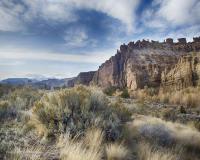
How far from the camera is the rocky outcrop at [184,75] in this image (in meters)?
35.1

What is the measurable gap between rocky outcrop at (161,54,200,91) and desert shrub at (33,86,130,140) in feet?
95.9

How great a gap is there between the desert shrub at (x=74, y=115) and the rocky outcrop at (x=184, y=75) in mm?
29236

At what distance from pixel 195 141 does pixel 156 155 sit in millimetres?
3548

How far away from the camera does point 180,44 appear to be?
8769cm

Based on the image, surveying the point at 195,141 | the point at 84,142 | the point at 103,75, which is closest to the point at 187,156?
the point at 195,141

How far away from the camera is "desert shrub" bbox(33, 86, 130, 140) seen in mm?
6477

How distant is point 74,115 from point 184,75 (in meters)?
32.0

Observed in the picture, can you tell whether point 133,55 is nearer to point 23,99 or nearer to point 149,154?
point 23,99

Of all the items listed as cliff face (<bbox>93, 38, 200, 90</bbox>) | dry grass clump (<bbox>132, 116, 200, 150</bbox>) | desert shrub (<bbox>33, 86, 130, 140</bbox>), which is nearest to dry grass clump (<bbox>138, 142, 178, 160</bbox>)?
desert shrub (<bbox>33, 86, 130, 140</bbox>)

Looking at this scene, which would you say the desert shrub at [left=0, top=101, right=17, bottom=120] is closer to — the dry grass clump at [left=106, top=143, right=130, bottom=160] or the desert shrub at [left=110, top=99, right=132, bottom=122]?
the desert shrub at [left=110, top=99, right=132, bottom=122]

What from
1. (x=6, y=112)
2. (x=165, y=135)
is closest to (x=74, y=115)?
(x=165, y=135)

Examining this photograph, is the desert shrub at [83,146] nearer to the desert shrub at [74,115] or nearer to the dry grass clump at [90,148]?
the dry grass clump at [90,148]

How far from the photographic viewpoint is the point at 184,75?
3603 cm

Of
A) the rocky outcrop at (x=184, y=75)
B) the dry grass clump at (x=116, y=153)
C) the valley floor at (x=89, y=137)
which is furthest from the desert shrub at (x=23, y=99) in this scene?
the rocky outcrop at (x=184, y=75)
